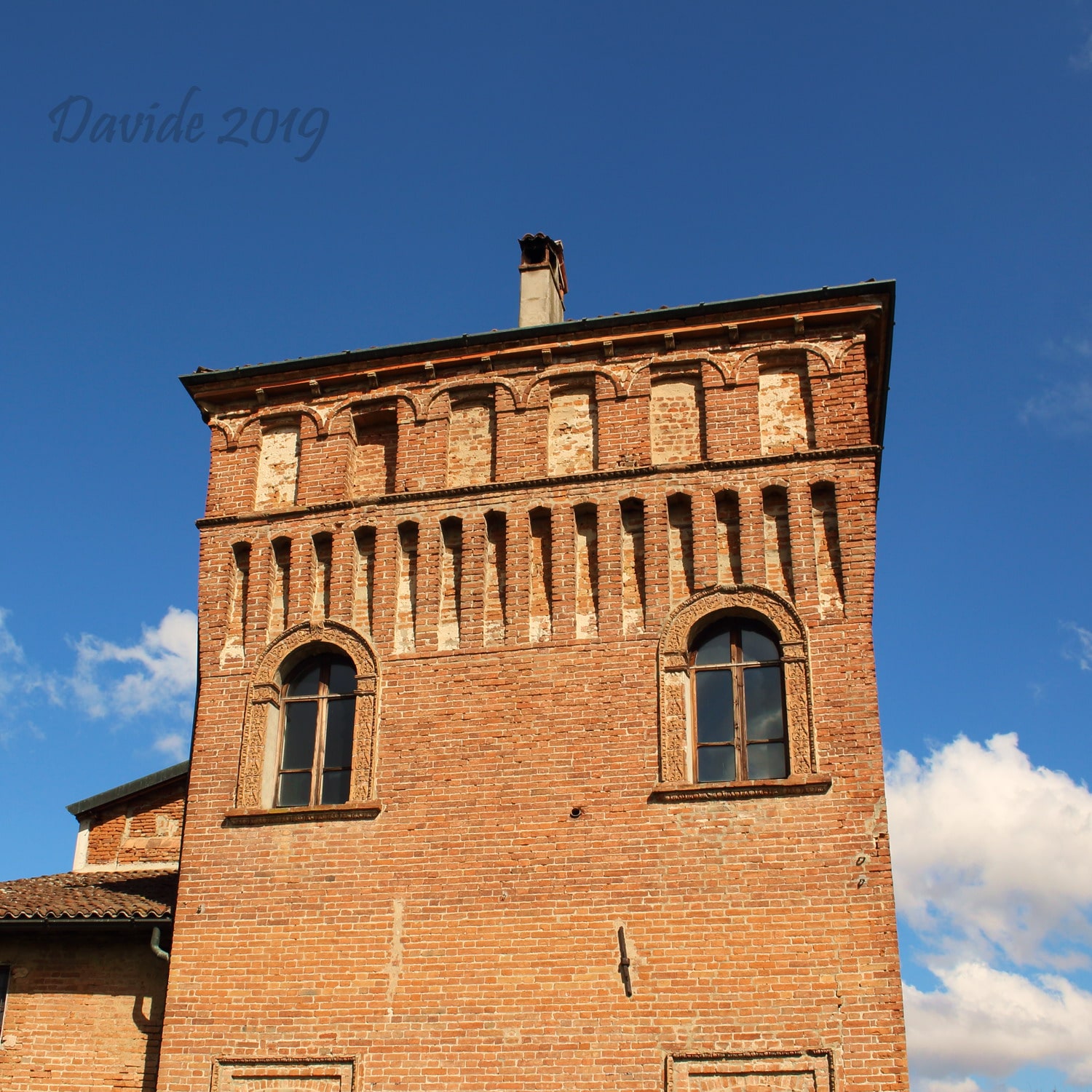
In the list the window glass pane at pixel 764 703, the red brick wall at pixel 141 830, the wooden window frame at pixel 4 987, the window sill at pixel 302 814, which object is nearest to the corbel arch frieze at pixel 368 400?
the window sill at pixel 302 814

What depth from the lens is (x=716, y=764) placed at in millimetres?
12508

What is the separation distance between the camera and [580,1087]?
1134 cm

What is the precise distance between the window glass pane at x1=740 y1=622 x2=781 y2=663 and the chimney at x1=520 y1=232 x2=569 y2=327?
16.8 ft

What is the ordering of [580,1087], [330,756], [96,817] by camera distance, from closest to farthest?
[580,1087] → [330,756] → [96,817]

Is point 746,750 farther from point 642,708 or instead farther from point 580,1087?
point 580,1087

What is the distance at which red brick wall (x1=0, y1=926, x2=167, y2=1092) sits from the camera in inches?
508

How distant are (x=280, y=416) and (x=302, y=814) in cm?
510

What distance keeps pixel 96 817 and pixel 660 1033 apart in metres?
8.32

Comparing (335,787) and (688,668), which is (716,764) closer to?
(688,668)

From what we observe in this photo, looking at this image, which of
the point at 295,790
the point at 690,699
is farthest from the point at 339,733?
the point at 690,699

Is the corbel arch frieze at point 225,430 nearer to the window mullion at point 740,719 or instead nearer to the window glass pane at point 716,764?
the window mullion at point 740,719

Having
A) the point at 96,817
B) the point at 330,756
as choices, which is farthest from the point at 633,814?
the point at 96,817

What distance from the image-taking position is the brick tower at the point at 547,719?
11.5 meters

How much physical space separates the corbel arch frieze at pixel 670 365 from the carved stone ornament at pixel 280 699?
430 centimetres
